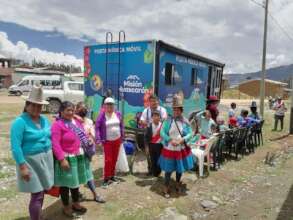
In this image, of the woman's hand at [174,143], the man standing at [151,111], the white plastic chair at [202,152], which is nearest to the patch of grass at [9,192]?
the man standing at [151,111]

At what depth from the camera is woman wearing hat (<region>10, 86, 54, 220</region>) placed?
3.29 meters

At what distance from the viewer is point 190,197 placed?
17.1ft

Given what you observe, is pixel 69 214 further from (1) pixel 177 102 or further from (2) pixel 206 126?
(2) pixel 206 126

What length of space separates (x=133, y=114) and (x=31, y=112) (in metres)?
4.39

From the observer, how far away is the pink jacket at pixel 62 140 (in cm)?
377

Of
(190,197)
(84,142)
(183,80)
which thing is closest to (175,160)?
(190,197)

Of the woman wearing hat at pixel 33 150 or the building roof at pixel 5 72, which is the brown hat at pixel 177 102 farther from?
the building roof at pixel 5 72

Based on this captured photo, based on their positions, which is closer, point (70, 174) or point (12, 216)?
point (70, 174)

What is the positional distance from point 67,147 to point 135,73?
157 inches

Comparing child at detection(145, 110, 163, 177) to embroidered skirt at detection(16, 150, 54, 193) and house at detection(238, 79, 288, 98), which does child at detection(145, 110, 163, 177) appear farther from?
house at detection(238, 79, 288, 98)

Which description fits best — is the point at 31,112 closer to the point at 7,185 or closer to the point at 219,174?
the point at 7,185

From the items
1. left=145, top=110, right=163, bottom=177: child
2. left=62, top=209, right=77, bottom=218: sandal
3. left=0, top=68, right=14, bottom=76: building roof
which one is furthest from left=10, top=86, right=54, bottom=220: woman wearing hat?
left=0, top=68, right=14, bottom=76: building roof

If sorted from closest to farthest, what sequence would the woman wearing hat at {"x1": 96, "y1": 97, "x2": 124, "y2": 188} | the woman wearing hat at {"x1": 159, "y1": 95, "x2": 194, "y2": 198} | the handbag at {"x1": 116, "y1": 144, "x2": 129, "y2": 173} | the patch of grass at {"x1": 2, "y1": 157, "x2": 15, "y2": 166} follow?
the woman wearing hat at {"x1": 159, "y1": 95, "x2": 194, "y2": 198} < the woman wearing hat at {"x1": 96, "y1": 97, "x2": 124, "y2": 188} < the handbag at {"x1": 116, "y1": 144, "x2": 129, "y2": 173} < the patch of grass at {"x1": 2, "y1": 157, "x2": 15, "y2": 166}

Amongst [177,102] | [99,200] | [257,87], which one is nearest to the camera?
[99,200]
